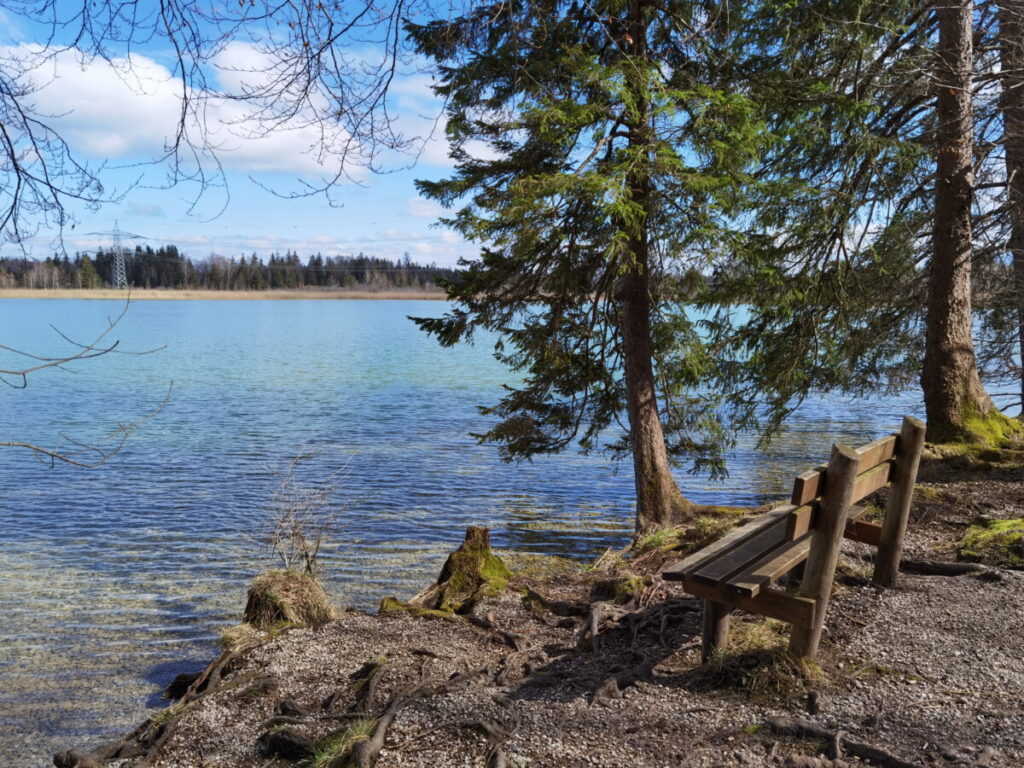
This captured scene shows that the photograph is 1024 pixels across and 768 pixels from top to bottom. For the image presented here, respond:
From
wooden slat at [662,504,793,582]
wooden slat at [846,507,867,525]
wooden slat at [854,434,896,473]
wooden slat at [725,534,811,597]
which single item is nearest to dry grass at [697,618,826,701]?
wooden slat at [725,534,811,597]

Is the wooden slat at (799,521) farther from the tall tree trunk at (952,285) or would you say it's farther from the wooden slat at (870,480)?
the tall tree trunk at (952,285)

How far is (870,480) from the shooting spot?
5070 mm

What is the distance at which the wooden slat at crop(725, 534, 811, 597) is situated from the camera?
13.5 feet

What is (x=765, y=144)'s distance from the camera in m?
10.5

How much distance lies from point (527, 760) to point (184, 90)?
135 inches

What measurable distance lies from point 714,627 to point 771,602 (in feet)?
1.26

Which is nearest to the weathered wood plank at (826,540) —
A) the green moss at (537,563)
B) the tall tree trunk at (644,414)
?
the green moss at (537,563)

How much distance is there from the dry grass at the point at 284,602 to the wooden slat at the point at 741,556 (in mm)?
3978

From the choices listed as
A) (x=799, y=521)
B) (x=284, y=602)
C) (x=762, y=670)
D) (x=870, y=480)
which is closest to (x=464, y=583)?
(x=284, y=602)

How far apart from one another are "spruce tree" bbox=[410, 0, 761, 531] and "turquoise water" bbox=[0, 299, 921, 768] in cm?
192

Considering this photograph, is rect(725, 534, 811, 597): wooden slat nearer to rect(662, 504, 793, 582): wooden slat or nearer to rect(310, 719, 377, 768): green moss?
rect(662, 504, 793, 582): wooden slat

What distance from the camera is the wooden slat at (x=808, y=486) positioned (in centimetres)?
404

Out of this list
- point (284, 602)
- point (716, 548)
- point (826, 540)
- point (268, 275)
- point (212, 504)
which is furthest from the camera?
point (268, 275)

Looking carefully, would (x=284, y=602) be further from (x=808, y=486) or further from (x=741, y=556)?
(x=808, y=486)
